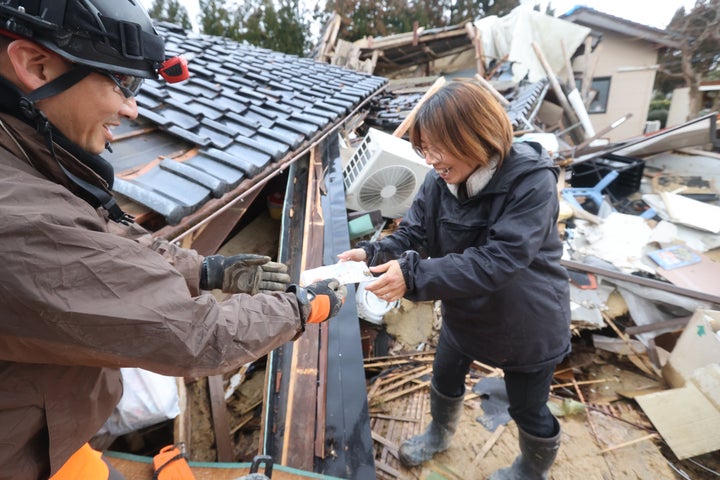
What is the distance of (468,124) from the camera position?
165 cm

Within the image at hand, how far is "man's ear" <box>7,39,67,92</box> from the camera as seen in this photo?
1.03m

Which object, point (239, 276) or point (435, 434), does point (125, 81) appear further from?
→ point (435, 434)

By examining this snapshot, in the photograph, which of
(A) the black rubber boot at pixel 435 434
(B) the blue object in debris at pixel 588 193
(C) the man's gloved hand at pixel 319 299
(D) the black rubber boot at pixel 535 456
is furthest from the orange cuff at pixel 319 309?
(B) the blue object in debris at pixel 588 193

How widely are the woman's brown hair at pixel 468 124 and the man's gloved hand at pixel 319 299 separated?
3.06ft

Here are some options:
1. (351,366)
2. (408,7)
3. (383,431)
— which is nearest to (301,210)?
(351,366)

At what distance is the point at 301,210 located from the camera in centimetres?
359

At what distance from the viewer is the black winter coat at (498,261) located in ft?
5.48

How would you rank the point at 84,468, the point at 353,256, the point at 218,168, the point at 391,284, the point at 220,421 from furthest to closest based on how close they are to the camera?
the point at 218,168
the point at 220,421
the point at 353,256
the point at 391,284
the point at 84,468

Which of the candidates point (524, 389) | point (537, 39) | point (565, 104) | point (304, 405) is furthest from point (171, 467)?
point (537, 39)

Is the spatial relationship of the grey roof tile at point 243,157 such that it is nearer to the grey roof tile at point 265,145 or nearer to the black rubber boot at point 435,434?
the grey roof tile at point 265,145

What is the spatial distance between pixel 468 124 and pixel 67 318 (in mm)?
1649

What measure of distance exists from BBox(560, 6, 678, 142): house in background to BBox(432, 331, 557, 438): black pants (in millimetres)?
16996

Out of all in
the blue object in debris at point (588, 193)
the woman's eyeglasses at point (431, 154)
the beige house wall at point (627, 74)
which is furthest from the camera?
the beige house wall at point (627, 74)

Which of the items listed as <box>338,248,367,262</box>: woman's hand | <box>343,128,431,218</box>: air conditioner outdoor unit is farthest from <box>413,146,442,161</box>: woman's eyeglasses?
<box>343,128,431,218</box>: air conditioner outdoor unit
